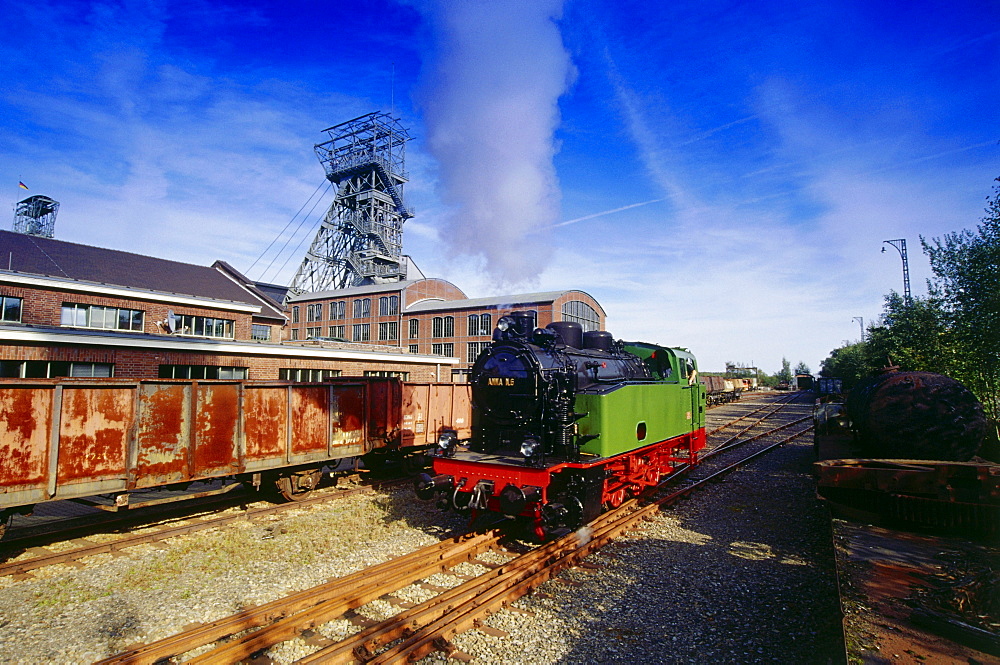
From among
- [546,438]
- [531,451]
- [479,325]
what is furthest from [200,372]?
[479,325]

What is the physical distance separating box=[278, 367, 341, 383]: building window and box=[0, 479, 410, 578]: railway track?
868cm

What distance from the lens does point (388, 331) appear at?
5262 cm

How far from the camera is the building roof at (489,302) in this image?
44.5 metres

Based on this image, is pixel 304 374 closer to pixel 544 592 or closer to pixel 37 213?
pixel 544 592

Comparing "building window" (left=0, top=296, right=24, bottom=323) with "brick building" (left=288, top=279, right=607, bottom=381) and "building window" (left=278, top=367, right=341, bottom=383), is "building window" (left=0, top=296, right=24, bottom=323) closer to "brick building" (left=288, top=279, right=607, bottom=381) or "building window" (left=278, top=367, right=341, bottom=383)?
"building window" (left=278, top=367, right=341, bottom=383)

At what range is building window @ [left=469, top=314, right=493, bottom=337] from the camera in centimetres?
4656

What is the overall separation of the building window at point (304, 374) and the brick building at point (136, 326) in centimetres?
4

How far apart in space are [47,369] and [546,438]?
14.4 meters

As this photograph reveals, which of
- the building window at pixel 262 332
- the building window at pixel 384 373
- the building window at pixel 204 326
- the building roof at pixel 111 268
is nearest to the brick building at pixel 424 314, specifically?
the building window at pixel 262 332

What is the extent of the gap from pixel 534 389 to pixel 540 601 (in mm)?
3003

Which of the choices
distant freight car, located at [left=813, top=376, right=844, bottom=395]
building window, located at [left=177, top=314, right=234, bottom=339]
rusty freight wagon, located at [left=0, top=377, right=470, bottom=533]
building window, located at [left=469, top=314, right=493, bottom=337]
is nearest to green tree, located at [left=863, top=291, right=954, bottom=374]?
rusty freight wagon, located at [left=0, top=377, right=470, bottom=533]

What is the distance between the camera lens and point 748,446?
17891 mm

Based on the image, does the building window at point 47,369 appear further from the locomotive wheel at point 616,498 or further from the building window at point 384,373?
the locomotive wheel at point 616,498

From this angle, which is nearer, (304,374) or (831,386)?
(304,374)
